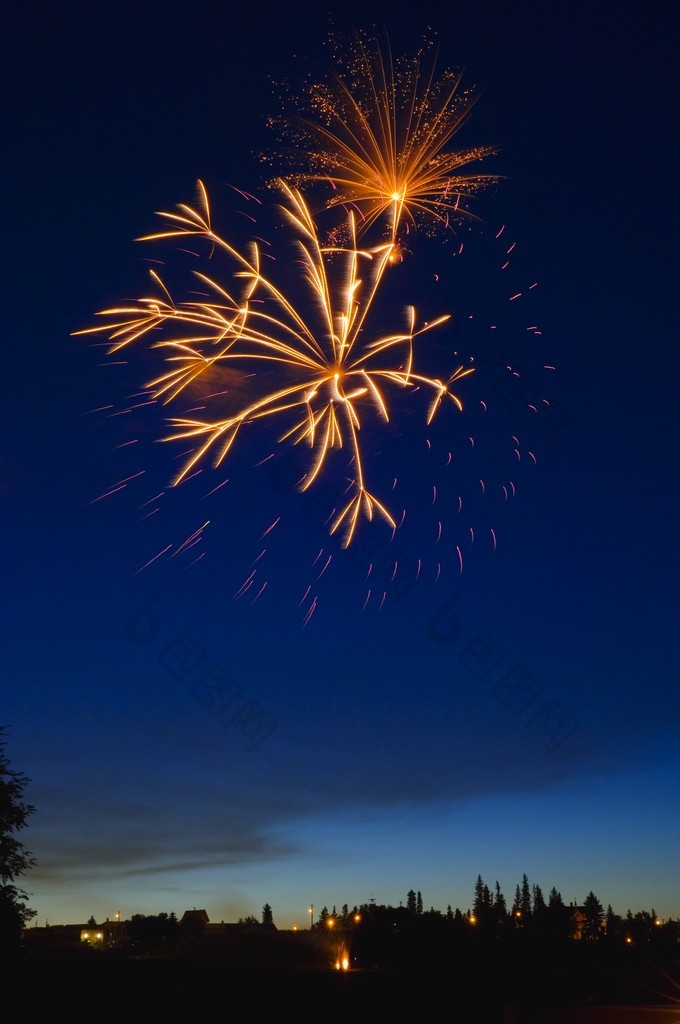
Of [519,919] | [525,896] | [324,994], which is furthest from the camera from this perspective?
[525,896]

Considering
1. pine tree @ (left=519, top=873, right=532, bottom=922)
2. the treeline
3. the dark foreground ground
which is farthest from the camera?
pine tree @ (left=519, top=873, right=532, bottom=922)

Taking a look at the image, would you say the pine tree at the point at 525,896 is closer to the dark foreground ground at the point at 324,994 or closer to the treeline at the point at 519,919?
the treeline at the point at 519,919

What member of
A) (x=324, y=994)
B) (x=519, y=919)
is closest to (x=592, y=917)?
(x=519, y=919)

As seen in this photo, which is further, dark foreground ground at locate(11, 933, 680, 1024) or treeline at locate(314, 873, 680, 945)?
treeline at locate(314, 873, 680, 945)

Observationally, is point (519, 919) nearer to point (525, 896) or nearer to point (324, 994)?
point (525, 896)

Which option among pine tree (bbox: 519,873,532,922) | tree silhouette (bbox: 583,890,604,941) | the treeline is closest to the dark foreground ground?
the treeline

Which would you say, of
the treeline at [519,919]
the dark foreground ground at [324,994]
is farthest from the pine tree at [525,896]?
the dark foreground ground at [324,994]

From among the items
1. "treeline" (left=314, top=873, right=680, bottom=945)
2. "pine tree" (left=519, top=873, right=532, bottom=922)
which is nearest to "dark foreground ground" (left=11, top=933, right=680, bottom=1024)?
"treeline" (left=314, top=873, right=680, bottom=945)

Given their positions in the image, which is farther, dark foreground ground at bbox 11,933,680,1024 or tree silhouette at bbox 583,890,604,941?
tree silhouette at bbox 583,890,604,941

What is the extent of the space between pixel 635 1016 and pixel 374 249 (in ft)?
78.7

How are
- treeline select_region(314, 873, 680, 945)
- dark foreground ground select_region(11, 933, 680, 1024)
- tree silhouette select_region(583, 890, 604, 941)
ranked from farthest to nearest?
tree silhouette select_region(583, 890, 604, 941) < treeline select_region(314, 873, 680, 945) < dark foreground ground select_region(11, 933, 680, 1024)

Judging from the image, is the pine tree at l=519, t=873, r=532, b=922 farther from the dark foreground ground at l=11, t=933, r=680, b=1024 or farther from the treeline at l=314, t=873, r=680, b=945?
the dark foreground ground at l=11, t=933, r=680, b=1024

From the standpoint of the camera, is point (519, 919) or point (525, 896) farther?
point (525, 896)

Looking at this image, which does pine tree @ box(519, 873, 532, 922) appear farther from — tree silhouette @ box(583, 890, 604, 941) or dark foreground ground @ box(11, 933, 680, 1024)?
dark foreground ground @ box(11, 933, 680, 1024)
